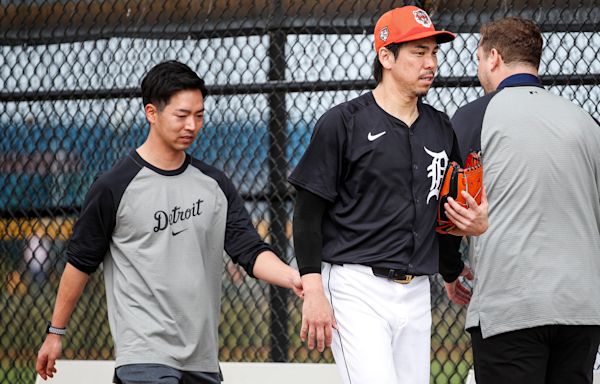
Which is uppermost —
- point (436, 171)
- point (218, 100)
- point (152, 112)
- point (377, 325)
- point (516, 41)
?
point (218, 100)

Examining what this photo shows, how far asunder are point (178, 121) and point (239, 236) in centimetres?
44

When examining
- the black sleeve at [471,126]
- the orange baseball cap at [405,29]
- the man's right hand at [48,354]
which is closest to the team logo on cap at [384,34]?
the orange baseball cap at [405,29]

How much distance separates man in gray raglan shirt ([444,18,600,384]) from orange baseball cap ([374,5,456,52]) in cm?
44

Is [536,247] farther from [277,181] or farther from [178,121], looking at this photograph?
[277,181]

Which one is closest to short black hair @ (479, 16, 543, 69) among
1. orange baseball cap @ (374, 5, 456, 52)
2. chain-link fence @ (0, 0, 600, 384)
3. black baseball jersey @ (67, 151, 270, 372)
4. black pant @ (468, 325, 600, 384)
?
orange baseball cap @ (374, 5, 456, 52)

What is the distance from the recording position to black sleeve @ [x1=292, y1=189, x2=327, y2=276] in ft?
10.3

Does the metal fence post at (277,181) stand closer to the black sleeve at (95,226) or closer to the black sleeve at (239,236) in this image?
the black sleeve at (239,236)

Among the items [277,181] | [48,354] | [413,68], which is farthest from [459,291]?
[277,181]

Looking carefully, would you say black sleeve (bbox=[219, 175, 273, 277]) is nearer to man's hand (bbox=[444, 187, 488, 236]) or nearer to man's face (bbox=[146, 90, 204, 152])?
man's face (bbox=[146, 90, 204, 152])

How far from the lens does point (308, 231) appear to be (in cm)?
316

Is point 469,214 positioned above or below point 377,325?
above

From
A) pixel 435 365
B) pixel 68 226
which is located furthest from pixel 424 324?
pixel 68 226

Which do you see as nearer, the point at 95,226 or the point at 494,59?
the point at 95,226

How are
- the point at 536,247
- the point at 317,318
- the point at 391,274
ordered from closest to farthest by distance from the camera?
1. the point at 317,318
2. the point at 391,274
3. the point at 536,247
